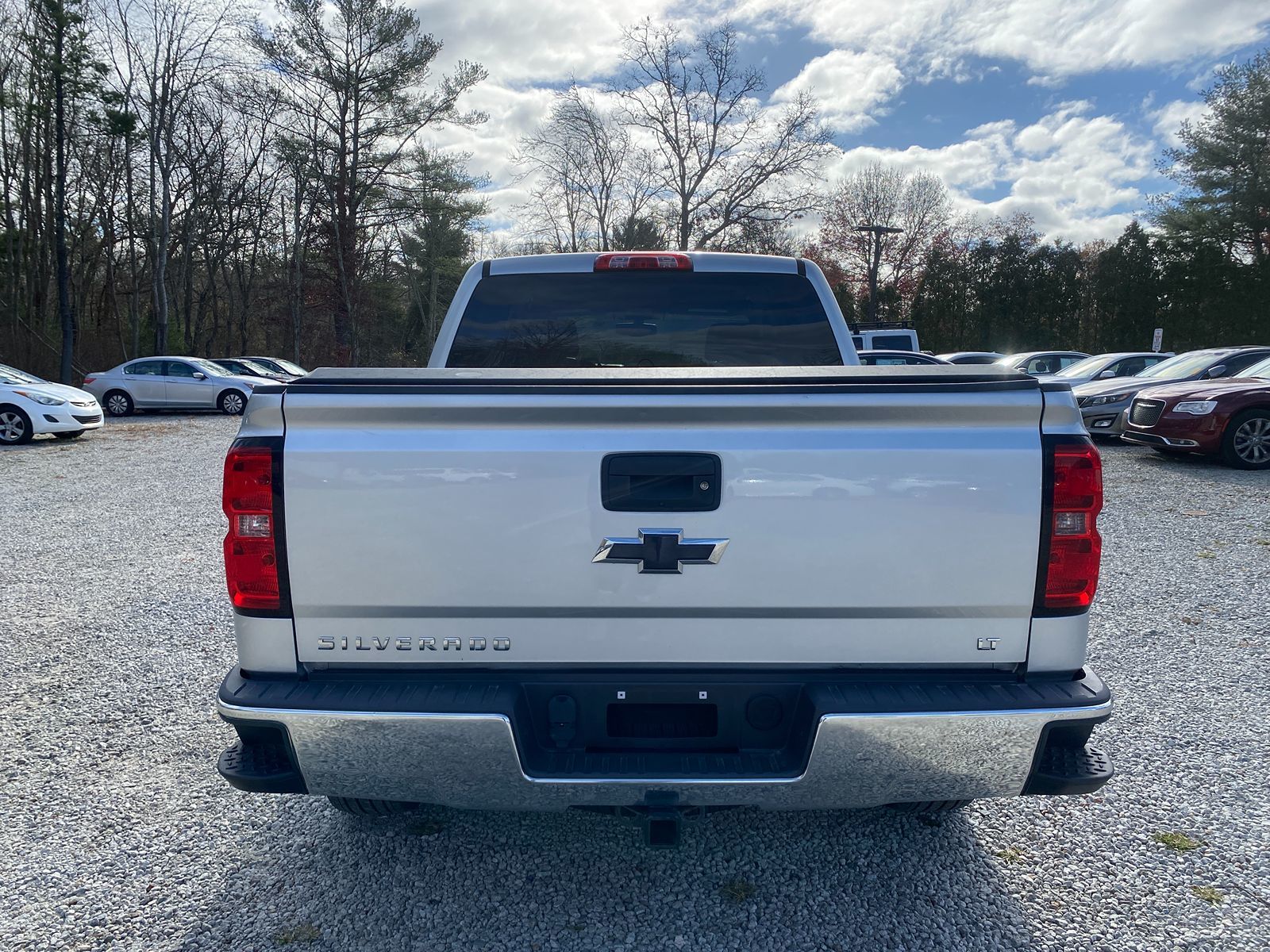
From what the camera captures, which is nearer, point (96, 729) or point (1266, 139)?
point (96, 729)

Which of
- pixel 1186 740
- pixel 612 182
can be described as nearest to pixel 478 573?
pixel 1186 740

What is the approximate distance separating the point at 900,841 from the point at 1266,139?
41.9 m

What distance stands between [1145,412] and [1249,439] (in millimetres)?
1261

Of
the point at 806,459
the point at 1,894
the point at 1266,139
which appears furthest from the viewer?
the point at 1266,139

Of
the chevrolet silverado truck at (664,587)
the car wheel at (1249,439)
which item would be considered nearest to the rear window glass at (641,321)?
the chevrolet silverado truck at (664,587)

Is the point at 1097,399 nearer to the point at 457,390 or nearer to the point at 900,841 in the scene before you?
the point at 900,841

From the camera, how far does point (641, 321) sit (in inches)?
135

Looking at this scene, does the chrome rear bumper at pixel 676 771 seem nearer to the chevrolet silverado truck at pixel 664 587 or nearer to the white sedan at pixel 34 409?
the chevrolet silverado truck at pixel 664 587

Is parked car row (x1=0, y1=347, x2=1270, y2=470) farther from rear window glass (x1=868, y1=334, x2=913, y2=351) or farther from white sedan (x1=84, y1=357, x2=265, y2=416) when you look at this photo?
rear window glass (x1=868, y1=334, x2=913, y2=351)

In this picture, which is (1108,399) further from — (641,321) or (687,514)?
(687,514)

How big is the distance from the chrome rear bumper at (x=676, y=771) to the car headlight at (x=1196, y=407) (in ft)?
35.8

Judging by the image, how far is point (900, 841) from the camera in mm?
2762

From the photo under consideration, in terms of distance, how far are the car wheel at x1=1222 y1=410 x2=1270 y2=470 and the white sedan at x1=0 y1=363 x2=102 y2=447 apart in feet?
62.0

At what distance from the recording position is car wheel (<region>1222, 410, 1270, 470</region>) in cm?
1067
